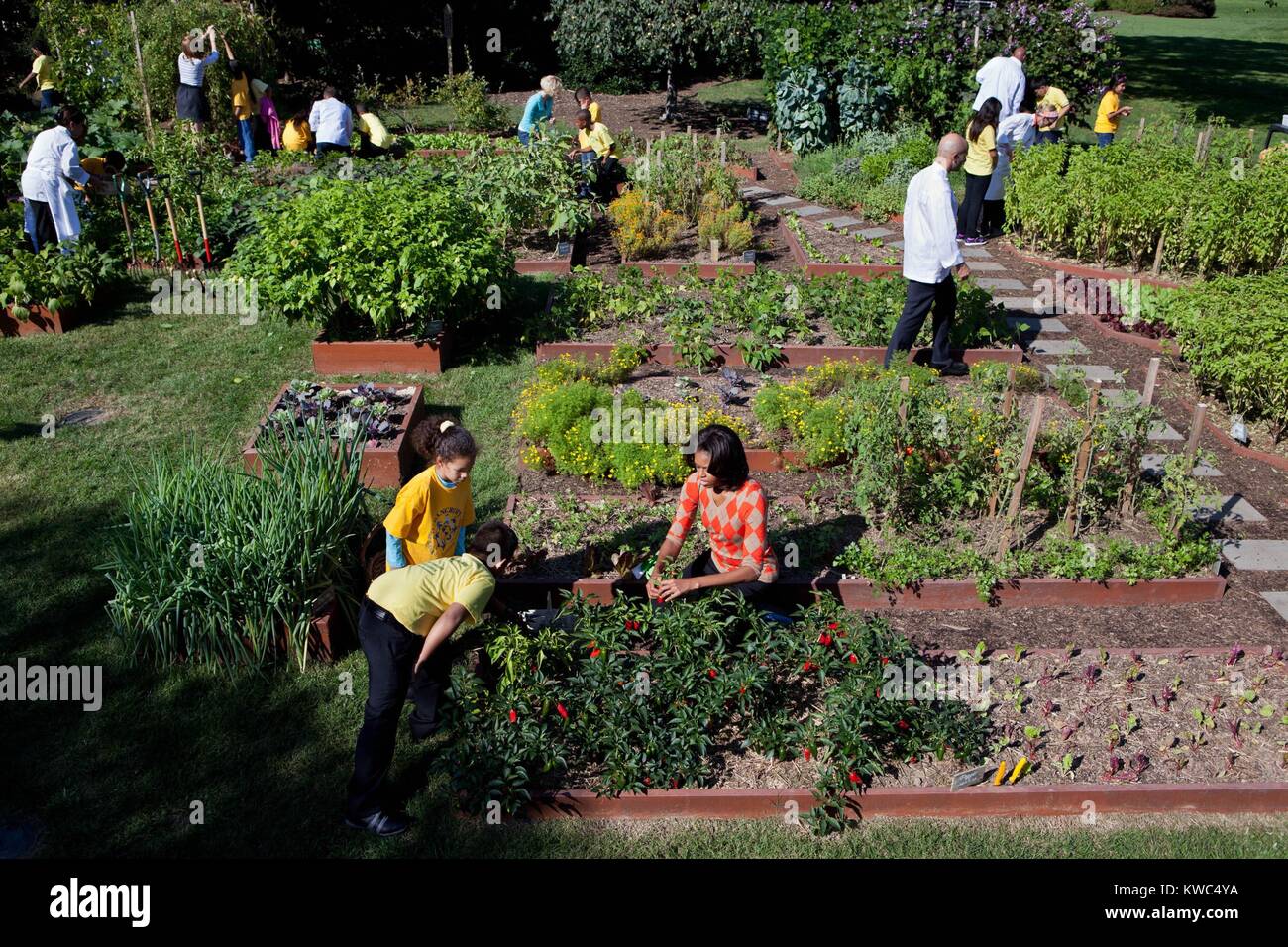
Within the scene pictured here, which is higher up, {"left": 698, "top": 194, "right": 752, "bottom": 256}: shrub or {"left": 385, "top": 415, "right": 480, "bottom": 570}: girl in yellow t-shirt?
{"left": 698, "top": 194, "right": 752, "bottom": 256}: shrub

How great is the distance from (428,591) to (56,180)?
756 cm

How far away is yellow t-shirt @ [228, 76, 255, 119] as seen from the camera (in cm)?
1336

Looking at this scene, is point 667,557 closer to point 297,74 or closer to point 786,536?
point 786,536

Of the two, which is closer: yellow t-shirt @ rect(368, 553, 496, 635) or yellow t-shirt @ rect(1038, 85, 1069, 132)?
yellow t-shirt @ rect(368, 553, 496, 635)

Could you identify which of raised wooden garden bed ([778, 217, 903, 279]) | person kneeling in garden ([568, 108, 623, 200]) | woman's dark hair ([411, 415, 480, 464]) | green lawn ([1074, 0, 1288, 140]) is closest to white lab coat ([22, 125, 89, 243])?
person kneeling in garden ([568, 108, 623, 200])

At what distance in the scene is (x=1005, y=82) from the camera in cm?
1245

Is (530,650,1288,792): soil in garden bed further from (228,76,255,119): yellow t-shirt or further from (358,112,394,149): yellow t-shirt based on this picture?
(228,76,255,119): yellow t-shirt

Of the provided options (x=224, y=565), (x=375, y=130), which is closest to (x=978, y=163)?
(x=375, y=130)

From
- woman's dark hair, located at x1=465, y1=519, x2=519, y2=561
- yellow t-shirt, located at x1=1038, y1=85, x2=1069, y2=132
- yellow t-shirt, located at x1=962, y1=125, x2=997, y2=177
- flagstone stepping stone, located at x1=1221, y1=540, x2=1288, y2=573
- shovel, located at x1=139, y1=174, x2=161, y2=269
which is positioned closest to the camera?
woman's dark hair, located at x1=465, y1=519, x2=519, y2=561

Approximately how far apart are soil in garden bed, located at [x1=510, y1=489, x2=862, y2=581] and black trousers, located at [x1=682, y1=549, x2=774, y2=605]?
0.32 metres

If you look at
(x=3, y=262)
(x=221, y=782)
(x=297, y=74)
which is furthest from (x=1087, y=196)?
(x=297, y=74)

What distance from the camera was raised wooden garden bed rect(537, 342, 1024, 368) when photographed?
8.44m
